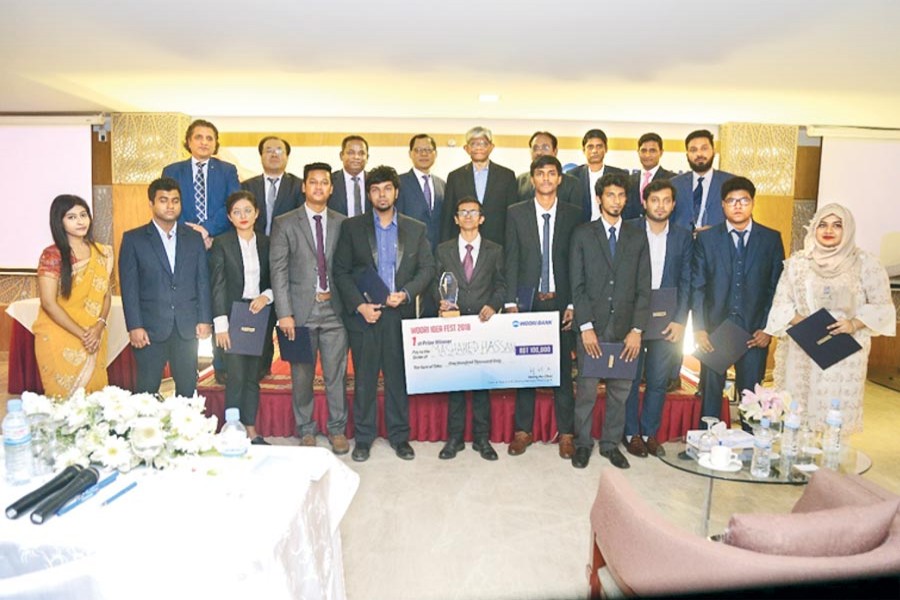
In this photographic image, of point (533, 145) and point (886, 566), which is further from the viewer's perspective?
point (533, 145)

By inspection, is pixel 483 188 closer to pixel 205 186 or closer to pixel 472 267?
pixel 472 267

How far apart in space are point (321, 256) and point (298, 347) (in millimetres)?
570

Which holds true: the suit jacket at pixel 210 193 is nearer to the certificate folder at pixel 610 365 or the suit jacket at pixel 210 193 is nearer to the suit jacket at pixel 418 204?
the suit jacket at pixel 418 204

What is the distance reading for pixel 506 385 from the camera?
3982mm

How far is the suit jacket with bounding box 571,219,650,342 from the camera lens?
3688mm

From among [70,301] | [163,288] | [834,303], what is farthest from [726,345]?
[70,301]

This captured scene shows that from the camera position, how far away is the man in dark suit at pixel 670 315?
380 centimetres

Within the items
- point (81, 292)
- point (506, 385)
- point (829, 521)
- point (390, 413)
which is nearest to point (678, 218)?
point (506, 385)

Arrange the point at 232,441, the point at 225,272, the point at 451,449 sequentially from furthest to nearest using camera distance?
the point at 451,449 < the point at 225,272 < the point at 232,441

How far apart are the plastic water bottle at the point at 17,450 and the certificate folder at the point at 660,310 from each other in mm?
3170

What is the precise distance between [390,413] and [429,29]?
237 centimetres

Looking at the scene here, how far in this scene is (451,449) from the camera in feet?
13.2

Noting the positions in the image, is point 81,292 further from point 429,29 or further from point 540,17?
point 540,17

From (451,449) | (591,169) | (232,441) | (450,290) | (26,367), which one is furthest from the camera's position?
(26,367)
